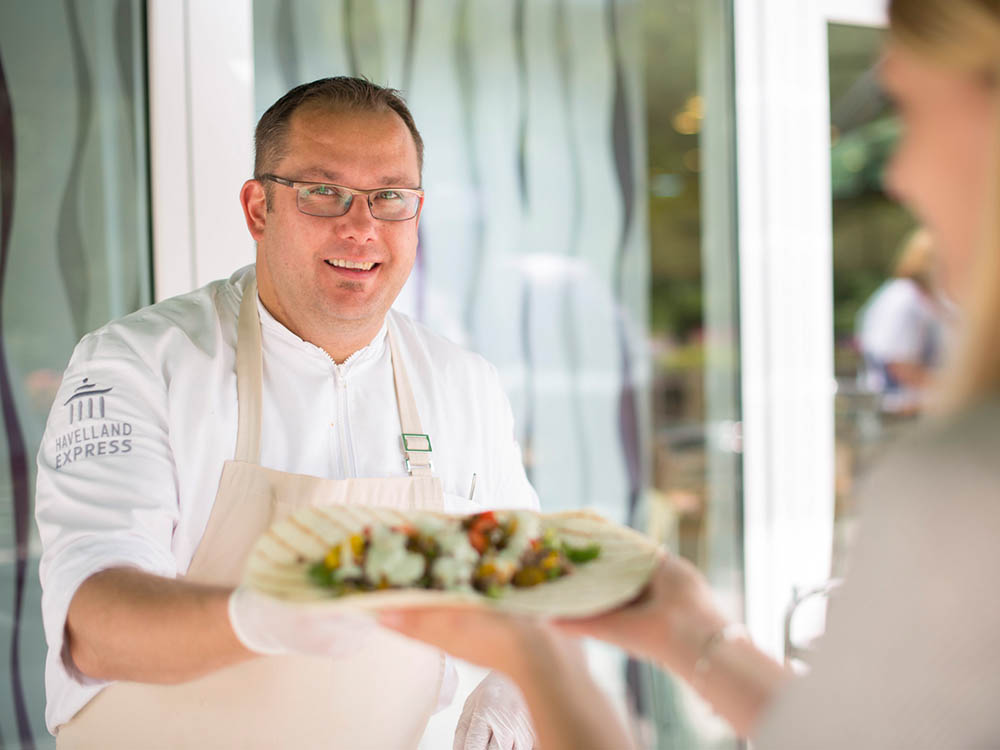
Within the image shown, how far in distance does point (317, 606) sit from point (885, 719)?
1.74 ft

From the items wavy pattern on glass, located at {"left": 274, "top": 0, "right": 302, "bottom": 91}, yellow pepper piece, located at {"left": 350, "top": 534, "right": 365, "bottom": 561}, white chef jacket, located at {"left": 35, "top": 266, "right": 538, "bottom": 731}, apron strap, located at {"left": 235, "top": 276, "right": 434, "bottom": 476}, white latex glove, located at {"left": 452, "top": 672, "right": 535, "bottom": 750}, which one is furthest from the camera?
wavy pattern on glass, located at {"left": 274, "top": 0, "right": 302, "bottom": 91}

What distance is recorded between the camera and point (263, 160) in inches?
72.7

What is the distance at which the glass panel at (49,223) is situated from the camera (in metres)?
2.29

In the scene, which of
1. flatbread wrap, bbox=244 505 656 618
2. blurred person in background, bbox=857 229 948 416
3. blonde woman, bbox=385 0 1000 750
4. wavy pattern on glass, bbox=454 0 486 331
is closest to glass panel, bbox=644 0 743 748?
→ wavy pattern on glass, bbox=454 0 486 331

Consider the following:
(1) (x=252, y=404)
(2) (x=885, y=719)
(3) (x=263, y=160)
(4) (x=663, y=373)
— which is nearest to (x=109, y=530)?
(1) (x=252, y=404)

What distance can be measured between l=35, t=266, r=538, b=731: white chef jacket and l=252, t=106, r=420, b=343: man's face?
8cm

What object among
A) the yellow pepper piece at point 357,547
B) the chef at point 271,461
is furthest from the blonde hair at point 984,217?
the chef at point 271,461

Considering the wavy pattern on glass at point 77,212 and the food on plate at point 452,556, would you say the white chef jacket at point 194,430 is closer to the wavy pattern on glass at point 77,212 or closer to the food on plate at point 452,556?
the food on plate at point 452,556

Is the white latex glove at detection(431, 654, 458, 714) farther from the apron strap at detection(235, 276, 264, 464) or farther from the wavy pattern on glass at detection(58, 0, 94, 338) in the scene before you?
the wavy pattern on glass at detection(58, 0, 94, 338)

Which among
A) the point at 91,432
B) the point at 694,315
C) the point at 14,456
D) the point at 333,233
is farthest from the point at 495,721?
the point at 694,315

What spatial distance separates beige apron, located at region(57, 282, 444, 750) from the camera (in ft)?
4.90

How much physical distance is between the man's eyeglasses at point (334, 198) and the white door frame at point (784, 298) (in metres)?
1.62

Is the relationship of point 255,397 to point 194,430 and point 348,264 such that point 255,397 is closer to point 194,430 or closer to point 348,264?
point 194,430

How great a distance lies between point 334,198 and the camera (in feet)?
5.84
